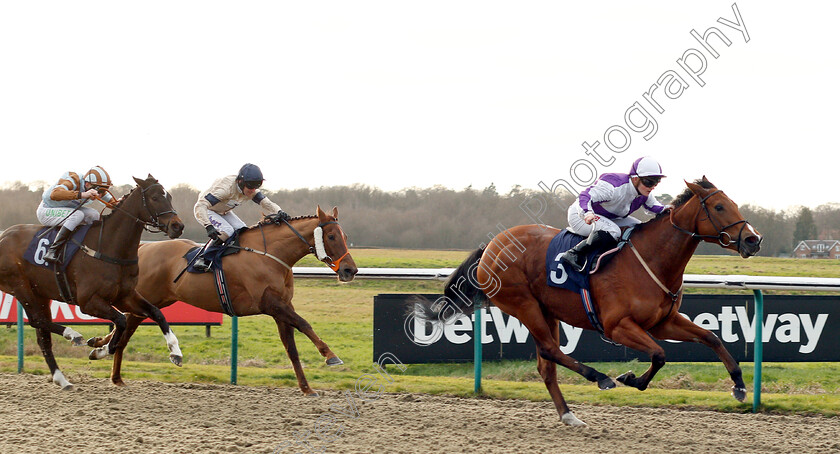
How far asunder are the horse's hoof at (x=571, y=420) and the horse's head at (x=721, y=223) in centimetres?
165

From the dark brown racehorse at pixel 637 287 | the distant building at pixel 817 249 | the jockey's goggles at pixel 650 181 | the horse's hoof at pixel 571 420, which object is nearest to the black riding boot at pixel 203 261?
the dark brown racehorse at pixel 637 287

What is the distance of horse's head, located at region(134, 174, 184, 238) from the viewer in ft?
22.3

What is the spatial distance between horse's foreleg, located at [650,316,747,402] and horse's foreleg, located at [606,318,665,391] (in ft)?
0.76

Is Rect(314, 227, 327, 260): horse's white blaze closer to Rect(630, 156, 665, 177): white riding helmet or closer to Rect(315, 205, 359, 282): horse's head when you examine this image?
Rect(315, 205, 359, 282): horse's head

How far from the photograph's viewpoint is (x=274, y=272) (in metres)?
7.03

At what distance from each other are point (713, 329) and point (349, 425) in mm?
3981

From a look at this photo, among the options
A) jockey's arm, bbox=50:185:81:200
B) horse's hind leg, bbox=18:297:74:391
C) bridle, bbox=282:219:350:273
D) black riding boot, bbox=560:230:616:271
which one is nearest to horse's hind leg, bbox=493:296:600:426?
black riding boot, bbox=560:230:616:271

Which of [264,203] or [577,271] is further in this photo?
[264,203]

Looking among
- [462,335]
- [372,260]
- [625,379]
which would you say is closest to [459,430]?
[625,379]

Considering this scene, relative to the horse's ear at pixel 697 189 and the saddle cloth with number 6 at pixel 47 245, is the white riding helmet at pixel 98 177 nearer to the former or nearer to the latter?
the saddle cloth with number 6 at pixel 47 245

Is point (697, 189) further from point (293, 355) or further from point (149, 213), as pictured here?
point (149, 213)

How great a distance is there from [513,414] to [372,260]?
Answer: 47.1ft

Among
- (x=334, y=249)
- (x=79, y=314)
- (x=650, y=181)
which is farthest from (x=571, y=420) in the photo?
(x=79, y=314)

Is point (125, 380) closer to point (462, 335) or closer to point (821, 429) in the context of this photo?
point (462, 335)
